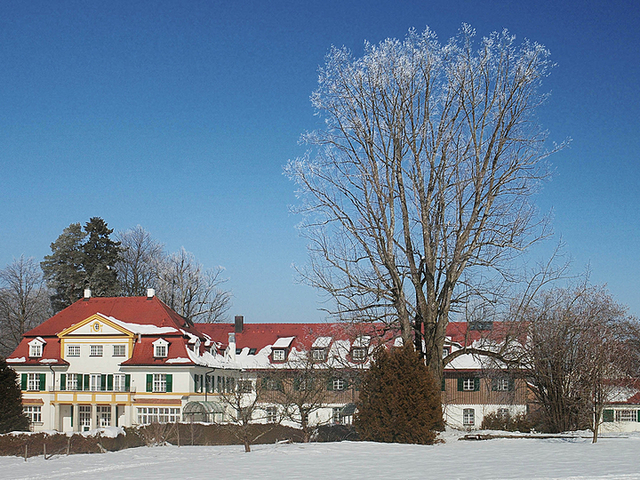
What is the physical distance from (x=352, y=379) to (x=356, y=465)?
11.7 meters

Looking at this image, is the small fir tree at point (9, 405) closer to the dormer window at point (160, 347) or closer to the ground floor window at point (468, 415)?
the dormer window at point (160, 347)

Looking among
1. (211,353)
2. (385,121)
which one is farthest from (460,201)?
(211,353)

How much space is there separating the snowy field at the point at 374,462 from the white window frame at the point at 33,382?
77.3 feet

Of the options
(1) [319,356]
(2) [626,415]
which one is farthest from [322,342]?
(2) [626,415]

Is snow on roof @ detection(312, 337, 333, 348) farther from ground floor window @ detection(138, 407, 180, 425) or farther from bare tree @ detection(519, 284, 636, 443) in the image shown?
bare tree @ detection(519, 284, 636, 443)

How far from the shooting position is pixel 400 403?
19.1 m

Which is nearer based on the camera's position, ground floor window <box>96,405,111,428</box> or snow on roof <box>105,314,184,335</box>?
ground floor window <box>96,405,111,428</box>

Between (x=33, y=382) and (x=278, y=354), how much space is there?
15.5m

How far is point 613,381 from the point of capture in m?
22.5

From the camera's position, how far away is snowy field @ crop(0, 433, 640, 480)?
14.2 meters

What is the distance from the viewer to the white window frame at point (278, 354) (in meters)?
47.5

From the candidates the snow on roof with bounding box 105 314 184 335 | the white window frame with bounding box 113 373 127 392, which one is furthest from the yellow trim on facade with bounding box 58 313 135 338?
the white window frame with bounding box 113 373 127 392

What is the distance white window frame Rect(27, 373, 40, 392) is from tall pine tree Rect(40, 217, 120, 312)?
10.9 m

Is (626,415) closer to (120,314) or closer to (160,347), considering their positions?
(160,347)
